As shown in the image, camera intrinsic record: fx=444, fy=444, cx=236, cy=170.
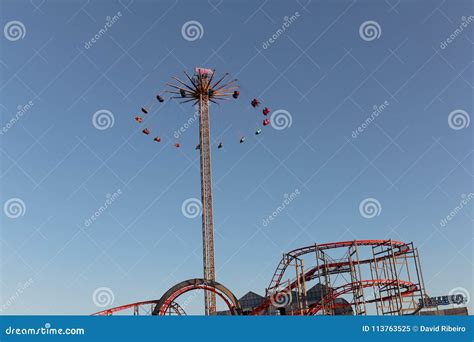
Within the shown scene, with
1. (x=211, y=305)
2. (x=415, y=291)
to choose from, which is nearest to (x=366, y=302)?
(x=415, y=291)

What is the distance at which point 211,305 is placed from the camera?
32.6m

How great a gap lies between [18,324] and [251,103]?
91.0 feet

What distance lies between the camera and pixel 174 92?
39438mm

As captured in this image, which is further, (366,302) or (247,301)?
(247,301)

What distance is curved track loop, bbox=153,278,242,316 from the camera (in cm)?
3069

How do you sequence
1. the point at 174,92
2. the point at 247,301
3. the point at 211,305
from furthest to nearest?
the point at 247,301 → the point at 174,92 → the point at 211,305

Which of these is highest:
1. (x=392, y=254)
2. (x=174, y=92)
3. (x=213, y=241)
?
(x=174, y=92)

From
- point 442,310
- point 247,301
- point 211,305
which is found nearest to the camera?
point 211,305

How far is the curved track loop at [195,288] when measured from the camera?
3069 centimetres

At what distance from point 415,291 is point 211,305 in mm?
15755

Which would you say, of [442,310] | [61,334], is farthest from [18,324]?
[442,310]

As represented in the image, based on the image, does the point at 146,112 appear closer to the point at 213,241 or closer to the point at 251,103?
the point at 251,103

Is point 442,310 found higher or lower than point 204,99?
lower

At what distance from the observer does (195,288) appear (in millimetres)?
31672
